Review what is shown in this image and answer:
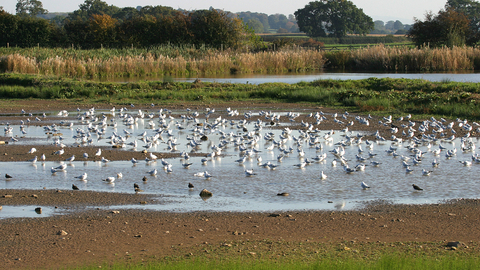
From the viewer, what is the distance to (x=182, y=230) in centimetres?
626

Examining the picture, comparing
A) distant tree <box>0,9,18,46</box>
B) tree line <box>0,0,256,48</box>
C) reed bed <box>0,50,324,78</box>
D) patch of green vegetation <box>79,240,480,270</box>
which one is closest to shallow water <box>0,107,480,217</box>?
patch of green vegetation <box>79,240,480,270</box>

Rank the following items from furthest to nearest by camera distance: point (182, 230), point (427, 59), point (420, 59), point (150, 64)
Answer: point (150, 64), point (420, 59), point (427, 59), point (182, 230)

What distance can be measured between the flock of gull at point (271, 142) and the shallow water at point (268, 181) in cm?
9

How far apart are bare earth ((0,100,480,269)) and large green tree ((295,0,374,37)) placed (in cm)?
9998

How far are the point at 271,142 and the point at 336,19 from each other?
318ft

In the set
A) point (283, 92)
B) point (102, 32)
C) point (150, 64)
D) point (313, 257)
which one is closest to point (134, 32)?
point (102, 32)

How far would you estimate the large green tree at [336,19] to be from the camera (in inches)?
4094

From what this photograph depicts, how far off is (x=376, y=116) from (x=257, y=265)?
43.4 feet

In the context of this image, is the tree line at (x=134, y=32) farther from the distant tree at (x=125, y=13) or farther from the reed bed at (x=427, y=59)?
the distant tree at (x=125, y=13)

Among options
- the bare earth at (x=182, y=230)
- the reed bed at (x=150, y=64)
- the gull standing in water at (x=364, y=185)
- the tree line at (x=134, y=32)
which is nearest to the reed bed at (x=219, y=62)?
the reed bed at (x=150, y=64)

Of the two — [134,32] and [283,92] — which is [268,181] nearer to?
[283,92]

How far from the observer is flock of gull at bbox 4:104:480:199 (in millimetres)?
10102

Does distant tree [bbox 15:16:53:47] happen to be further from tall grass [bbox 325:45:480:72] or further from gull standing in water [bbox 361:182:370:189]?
gull standing in water [bbox 361:182:370:189]

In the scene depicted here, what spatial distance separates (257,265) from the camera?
195 inches
